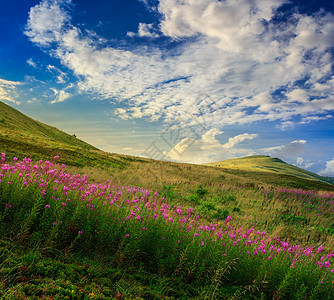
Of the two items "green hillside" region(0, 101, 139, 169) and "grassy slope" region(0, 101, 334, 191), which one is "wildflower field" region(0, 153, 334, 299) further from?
"green hillside" region(0, 101, 139, 169)

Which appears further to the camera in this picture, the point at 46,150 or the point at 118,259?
the point at 46,150

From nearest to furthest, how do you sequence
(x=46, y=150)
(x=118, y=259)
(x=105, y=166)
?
(x=118, y=259) → (x=46, y=150) → (x=105, y=166)

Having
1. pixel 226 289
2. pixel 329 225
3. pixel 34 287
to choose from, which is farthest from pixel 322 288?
pixel 329 225

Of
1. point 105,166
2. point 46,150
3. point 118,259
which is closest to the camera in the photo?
point 118,259

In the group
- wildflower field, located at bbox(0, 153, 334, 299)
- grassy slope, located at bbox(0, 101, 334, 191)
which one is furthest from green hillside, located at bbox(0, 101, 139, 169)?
wildflower field, located at bbox(0, 153, 334, 299)

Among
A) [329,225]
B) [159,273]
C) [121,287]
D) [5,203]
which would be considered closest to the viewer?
[121,287]

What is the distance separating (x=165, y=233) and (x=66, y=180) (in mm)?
2893

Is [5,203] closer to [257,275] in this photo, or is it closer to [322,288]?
[257,275]

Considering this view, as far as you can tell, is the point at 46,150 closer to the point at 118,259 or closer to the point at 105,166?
the point at 105,166

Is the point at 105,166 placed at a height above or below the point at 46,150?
below

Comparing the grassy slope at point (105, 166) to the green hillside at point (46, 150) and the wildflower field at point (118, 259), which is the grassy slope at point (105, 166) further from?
the wildflower field at point (118, 259)

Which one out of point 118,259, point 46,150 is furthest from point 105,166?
point 118,259

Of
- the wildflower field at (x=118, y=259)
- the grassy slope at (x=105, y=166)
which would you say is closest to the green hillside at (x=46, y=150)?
the grassy slope at (x=105, y=166)

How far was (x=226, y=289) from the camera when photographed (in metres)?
3.29
